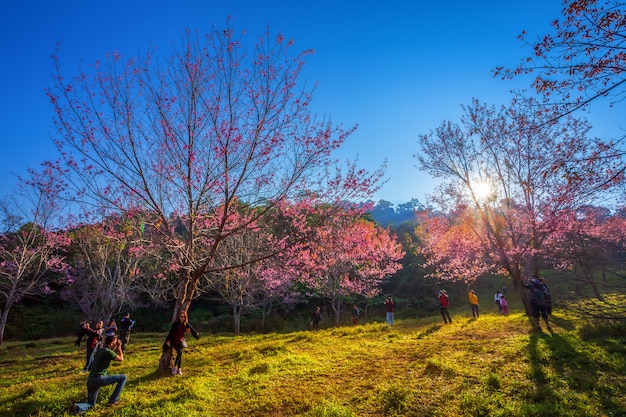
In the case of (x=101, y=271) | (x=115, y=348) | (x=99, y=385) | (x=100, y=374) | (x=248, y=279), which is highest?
(x=101, y=271)

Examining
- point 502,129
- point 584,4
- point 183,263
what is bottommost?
point 183,263

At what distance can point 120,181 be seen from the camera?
9.70 metres

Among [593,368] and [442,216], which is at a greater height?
[442,216]

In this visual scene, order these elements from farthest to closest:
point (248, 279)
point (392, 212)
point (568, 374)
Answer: point (392, 212)
point (248, 279)
point (568, 374)

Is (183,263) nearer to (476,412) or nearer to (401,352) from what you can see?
(401,352)

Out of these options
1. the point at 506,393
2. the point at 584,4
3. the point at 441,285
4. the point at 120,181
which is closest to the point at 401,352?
the point at 506,393

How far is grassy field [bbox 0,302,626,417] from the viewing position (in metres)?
5.71

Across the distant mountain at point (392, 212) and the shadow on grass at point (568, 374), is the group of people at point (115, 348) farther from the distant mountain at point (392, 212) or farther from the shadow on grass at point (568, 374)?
the distant mountain at point (392, 212)

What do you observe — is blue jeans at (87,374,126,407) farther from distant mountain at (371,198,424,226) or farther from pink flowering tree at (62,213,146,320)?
distant mountain at (371,198,424,226)

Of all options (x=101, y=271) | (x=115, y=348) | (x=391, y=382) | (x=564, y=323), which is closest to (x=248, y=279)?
(x=101, y=271)

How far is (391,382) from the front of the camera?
711 centimetres

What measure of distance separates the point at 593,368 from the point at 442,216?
546 inches

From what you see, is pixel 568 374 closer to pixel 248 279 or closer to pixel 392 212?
pixel 248 279

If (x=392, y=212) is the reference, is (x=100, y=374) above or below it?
below
